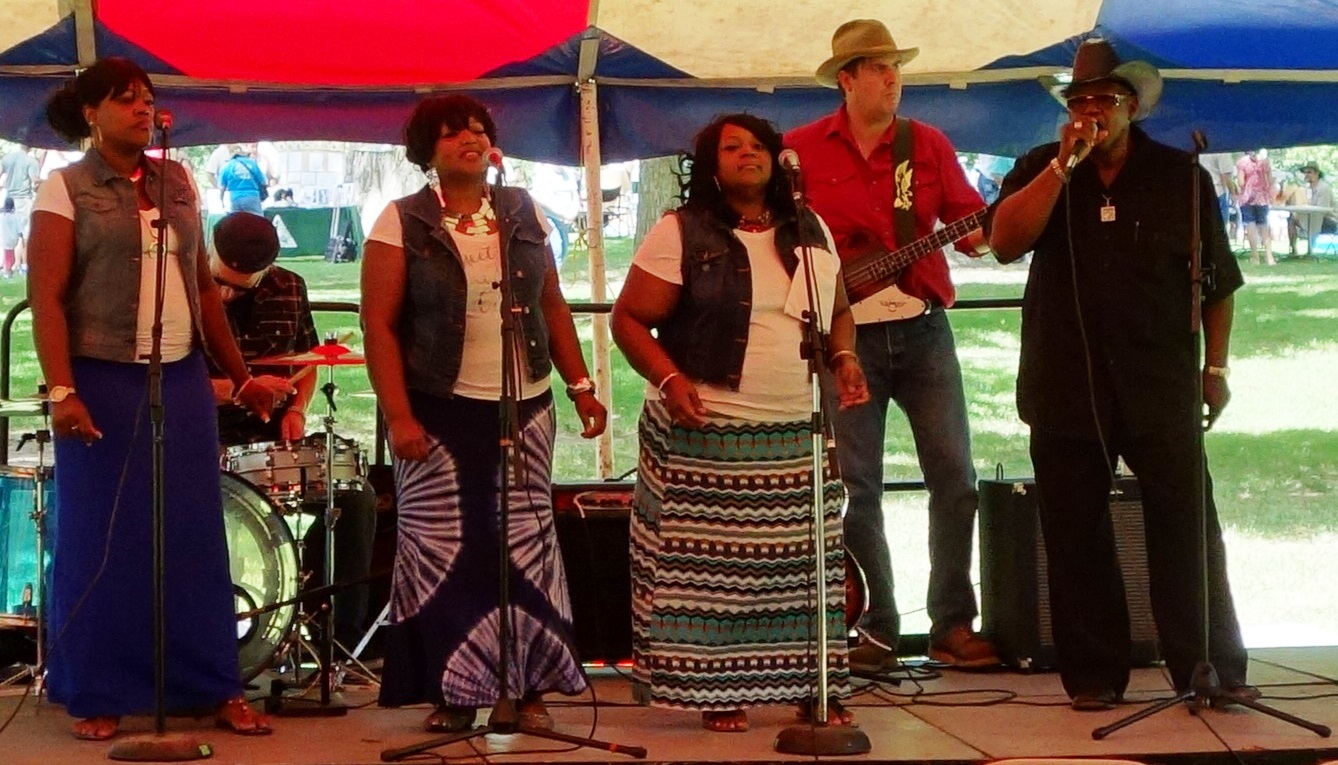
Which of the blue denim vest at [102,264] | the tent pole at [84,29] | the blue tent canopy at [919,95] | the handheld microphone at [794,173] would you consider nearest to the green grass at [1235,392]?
the blue tent canopy at [919,95]

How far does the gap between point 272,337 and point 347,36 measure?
1839mm

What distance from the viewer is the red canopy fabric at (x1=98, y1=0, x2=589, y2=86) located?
25.8 ft

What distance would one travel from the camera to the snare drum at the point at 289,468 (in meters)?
6.49

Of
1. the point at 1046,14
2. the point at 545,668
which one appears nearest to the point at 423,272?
the point at 545,668

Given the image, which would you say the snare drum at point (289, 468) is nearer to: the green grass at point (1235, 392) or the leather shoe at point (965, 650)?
the leather shoe at point (965, 650)

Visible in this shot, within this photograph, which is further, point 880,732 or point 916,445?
point 916,445

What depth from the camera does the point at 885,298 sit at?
21.9ft

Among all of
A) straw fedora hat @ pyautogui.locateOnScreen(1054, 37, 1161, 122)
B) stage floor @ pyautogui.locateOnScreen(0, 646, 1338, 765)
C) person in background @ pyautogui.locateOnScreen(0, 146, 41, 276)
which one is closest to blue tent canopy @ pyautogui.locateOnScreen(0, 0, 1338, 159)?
straw fedora hat @ pyautogui.locateOnScreen(1054, 37, 1161, 122)

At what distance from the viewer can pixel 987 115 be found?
334 inches

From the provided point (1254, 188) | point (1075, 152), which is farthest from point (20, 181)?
point (1075, 152)

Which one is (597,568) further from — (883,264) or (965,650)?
(883,264)

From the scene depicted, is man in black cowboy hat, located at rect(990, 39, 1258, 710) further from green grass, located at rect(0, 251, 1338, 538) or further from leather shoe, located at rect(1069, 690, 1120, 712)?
green grass, located at rect(0, 251, 1338, 538)

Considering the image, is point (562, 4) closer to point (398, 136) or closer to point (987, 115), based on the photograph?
point (398, 136)

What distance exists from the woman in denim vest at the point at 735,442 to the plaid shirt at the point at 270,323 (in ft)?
5.59
